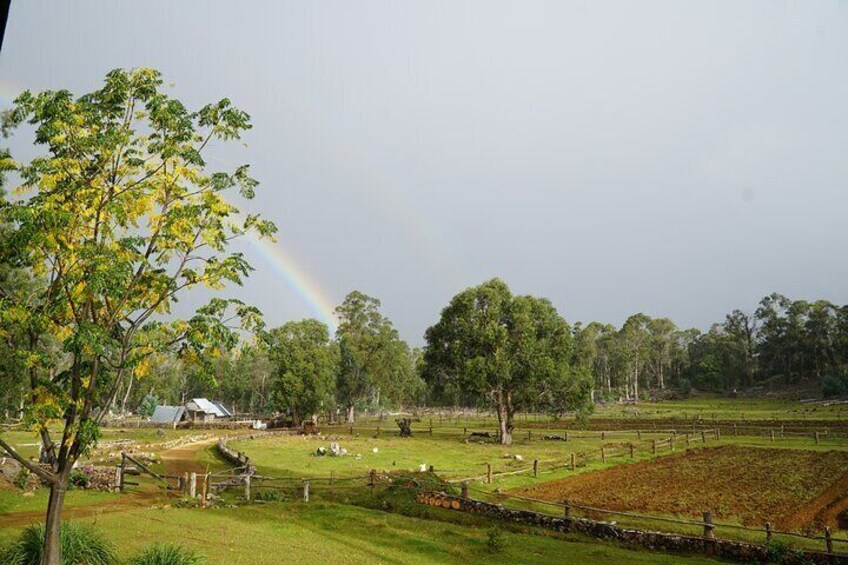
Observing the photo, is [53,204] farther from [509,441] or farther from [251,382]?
[251,382]

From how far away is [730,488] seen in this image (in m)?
27.7

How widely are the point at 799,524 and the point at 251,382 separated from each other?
119 m

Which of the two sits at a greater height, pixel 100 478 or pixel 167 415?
pixel 100 478

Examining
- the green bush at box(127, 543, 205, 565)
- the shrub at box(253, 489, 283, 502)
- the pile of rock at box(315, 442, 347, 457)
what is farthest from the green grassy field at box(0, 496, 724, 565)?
the pile of rock at box(315, 442, 347, 457)

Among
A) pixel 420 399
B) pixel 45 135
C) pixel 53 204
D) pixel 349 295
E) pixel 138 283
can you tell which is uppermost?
pixel 349 295

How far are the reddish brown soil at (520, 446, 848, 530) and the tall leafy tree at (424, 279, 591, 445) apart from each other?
1671 centimetres

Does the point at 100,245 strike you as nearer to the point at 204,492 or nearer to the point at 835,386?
the point at 204,492

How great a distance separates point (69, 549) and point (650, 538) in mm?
16864

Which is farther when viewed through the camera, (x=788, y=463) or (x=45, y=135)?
(x=788, y=463)

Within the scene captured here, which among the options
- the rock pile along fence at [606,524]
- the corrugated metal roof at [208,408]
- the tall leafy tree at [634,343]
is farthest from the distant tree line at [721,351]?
the rock pile along fence at [606,524]

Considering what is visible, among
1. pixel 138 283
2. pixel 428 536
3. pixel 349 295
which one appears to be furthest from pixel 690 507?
pixel 349 295

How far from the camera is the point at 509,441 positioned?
172 feet

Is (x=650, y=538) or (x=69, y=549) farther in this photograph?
(x=650, y=538)

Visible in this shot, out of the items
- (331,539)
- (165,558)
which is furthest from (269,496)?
(165,558)
